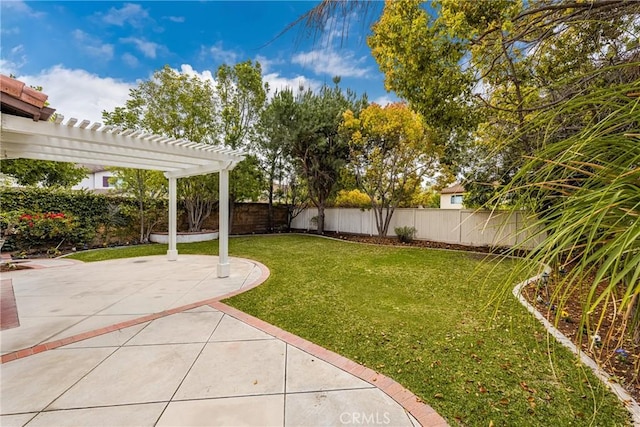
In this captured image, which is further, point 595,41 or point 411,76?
point 411,76

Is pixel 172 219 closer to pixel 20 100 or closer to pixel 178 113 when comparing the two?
pixel 20 100

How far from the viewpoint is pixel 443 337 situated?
3.72 metres

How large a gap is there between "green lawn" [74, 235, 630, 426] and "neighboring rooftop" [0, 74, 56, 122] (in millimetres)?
3687

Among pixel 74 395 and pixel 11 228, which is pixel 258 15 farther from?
pixel 11 228

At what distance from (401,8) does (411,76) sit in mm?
1172

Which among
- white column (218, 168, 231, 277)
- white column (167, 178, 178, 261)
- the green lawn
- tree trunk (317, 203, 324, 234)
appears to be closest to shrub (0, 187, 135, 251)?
white column (167, 178, 178, 261)

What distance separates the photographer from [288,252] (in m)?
10.0

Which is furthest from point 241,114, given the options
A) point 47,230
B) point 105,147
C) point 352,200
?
point 105,147

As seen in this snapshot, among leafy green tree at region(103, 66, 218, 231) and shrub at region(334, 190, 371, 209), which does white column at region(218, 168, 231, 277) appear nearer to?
leafy green tree at region(103, 66, 218, 231)

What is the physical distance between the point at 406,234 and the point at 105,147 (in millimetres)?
10671

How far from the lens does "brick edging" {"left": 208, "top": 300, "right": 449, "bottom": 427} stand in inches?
94.2

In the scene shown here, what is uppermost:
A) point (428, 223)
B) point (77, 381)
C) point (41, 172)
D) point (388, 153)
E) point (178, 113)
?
point (178, 113)

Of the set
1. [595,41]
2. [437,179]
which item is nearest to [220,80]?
[437,179]

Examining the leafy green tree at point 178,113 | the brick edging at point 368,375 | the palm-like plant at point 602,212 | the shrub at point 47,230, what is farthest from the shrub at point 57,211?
the palm-like plant at point 602,212
